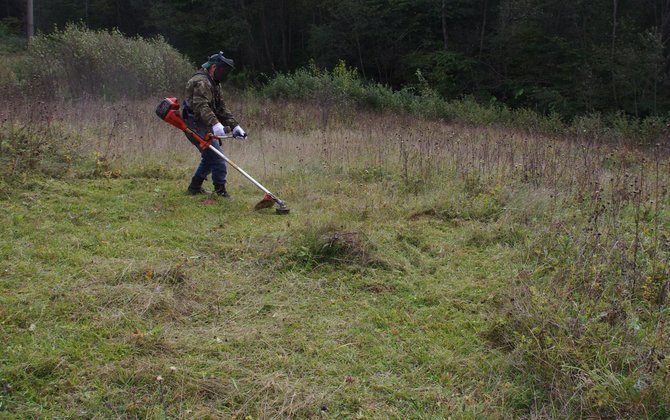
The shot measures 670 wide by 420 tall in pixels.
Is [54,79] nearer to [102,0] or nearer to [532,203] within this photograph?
[532,203]

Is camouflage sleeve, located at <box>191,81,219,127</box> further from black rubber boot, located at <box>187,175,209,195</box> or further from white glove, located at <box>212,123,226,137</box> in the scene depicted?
black rubber boot, located at <box>187,175,209,195</box>

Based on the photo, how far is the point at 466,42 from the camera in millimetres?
25922

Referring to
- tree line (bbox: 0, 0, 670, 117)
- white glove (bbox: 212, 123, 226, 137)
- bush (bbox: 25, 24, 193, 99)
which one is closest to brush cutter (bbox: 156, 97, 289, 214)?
white glove (bbox: 212, 123, 226, 137)

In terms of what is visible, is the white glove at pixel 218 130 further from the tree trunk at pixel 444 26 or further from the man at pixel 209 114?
the tree trunk at pixel 444 26

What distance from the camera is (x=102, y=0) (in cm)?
Result: 3594

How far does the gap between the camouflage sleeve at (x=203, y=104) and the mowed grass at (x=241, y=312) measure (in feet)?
3.45

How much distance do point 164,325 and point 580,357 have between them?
261 centimetres

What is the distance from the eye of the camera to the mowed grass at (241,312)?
10.2ft

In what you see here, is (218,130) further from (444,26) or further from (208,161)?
(444,26)

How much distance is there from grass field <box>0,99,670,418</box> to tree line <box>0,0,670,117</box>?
1379cm

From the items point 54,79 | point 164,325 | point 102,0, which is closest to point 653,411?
point 164,325

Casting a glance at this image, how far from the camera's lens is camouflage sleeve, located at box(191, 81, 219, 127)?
6.52 meters

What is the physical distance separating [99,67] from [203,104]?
31.0 ft

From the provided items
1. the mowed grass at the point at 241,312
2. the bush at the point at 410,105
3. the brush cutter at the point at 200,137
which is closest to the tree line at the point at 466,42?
the bush at the point at 410,105
